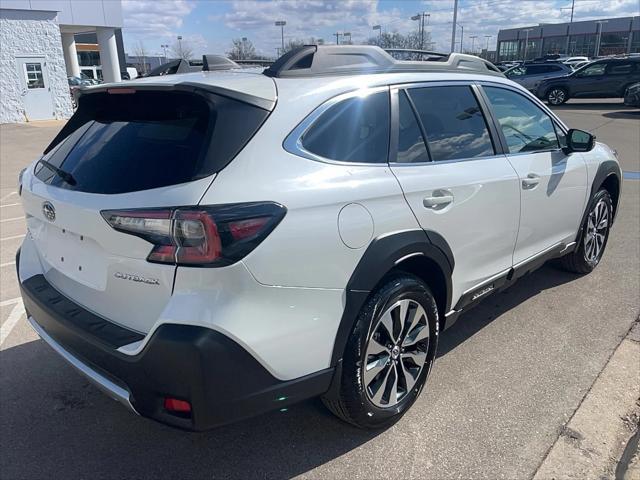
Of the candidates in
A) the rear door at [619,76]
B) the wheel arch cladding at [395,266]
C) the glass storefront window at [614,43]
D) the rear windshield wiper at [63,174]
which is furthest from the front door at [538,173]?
the glass storefront window at [614,43]

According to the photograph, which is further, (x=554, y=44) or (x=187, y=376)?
(x=554, y=44)

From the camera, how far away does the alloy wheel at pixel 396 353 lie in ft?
8.61

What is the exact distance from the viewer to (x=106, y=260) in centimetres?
223

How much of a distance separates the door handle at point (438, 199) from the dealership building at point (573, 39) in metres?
88.2

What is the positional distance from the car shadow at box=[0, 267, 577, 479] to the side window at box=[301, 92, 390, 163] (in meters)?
1.44

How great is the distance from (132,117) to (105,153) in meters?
0.22

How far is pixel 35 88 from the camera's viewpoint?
20703 millimetres

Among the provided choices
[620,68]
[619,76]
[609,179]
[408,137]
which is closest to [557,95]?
[619,76]

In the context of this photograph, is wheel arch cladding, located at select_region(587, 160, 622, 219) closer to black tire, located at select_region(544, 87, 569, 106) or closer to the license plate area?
the license plate area

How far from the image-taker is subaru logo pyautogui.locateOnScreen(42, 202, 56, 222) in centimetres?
247

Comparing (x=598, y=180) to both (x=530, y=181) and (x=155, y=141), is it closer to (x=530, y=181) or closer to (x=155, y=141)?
(x=530, y=181)

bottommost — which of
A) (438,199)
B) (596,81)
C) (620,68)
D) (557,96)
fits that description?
(557,96)

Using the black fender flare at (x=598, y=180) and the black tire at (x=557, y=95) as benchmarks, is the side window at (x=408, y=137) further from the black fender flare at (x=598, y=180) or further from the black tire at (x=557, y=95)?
the black tire at (x=557, y=95)

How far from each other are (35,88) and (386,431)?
2227 cm
